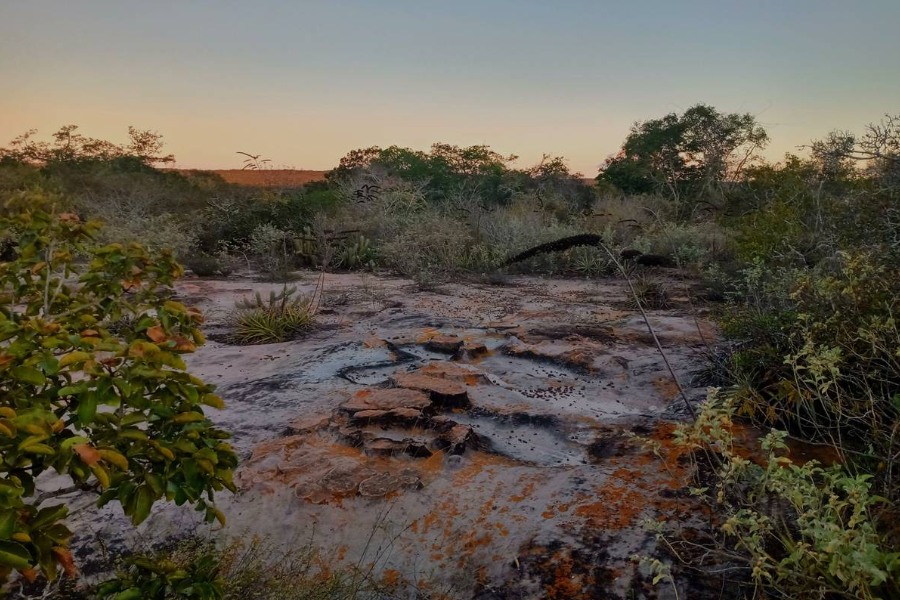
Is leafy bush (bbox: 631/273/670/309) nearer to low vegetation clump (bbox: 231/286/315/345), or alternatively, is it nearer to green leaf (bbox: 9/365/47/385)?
low vegetation clump (bbox: 231/286/315/345)

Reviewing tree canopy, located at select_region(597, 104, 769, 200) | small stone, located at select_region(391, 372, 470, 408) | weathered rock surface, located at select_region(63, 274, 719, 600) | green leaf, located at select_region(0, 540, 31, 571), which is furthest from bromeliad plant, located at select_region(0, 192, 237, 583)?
tree canopy, located at select_region(597, 104, 769, 200)

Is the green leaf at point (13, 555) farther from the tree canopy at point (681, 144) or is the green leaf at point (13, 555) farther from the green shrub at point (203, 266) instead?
the tree canopy at point (681, 144)

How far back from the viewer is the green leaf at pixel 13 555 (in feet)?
3.26

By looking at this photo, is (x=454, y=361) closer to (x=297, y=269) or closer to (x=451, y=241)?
(x=451, y=241)

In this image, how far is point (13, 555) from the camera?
0.99 metres

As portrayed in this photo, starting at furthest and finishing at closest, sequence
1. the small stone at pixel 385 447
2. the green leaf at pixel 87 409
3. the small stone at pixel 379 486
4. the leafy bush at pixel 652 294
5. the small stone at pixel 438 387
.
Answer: the leafy bush at pixel 652 294, the small stone at pixel 438 387, the small stone at pixel 385 447, the small stone at pixel 379 486, the green leaf at pixel 87 409

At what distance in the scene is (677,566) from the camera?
212cm

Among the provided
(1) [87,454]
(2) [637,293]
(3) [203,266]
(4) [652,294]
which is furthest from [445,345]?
(3) [203,266]

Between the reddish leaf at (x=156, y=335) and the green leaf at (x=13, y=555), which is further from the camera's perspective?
the reddish leaf at (x=156, y=335)

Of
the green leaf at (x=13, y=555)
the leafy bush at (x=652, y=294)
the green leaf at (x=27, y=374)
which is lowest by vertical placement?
the leafy bush at (x=652, y=294)

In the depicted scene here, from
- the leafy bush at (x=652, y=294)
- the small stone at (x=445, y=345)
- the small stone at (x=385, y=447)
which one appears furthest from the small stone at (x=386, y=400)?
the leafy bush at (x=652, y=294)

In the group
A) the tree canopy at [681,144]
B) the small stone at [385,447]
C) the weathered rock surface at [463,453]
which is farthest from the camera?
the tree canopy at [681,144]

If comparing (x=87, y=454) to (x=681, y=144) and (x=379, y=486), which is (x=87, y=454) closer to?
(x=379, y=486)

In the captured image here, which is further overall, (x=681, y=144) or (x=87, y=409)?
(x=681, y=144)
